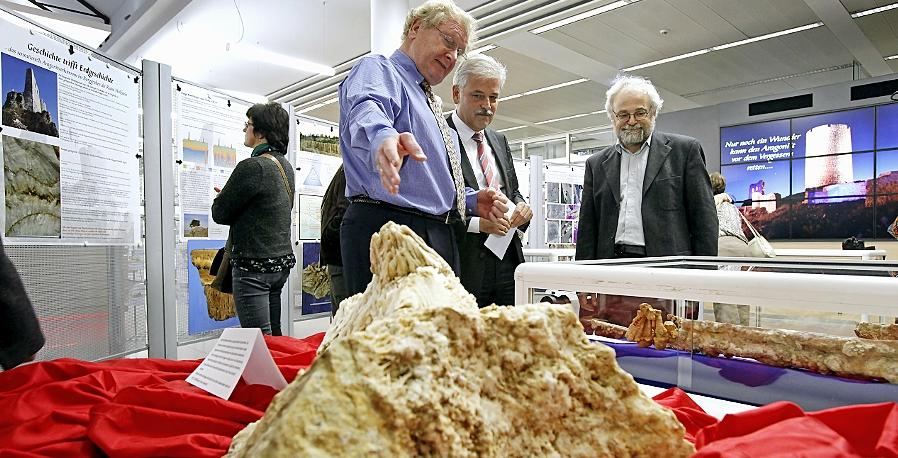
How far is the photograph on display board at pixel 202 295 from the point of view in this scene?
3.92 meters

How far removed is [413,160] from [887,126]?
10.3 m

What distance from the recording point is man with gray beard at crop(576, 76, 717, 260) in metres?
2.43

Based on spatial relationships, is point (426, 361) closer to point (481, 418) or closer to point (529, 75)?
point (481, 418)

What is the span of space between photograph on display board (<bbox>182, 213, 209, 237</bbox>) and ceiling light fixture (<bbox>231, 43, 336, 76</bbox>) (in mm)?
5016

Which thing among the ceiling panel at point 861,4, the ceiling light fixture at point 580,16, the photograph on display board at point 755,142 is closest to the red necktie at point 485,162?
the ceiling light fixture at point 580,16

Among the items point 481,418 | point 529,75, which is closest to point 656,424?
point 481,418

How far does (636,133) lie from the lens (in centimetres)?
255

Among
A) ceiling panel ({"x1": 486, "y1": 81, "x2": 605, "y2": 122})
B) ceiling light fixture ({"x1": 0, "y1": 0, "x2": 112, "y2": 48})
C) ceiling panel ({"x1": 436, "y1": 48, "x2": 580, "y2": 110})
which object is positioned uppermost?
ceiling light fixture ({"x1": 0, "y1": 0, "x2": 112, "y2": 48})

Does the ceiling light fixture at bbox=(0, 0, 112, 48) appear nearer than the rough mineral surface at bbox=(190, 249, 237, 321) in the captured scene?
No

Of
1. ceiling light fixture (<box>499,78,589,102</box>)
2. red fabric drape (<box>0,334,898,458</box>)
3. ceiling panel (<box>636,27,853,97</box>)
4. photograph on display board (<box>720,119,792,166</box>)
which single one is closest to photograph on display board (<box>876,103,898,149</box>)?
ceiling panel (<box>636,27,853,97</box>)

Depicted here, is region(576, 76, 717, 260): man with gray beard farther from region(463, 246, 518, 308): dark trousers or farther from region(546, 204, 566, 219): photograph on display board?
region(546, 204, 566, 219): photograph on display board

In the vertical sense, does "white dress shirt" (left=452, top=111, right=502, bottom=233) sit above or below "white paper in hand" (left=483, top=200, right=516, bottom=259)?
above

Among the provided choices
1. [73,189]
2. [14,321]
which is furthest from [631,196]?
[73,189]

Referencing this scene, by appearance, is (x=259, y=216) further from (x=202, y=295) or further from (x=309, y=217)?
(x=309, y=217)
